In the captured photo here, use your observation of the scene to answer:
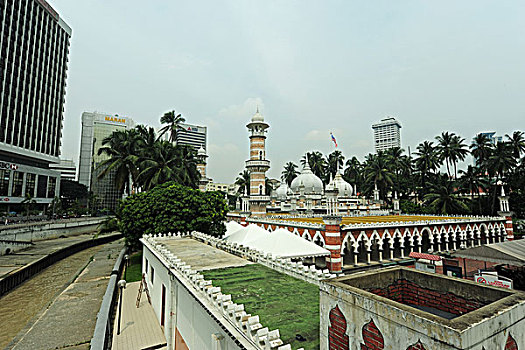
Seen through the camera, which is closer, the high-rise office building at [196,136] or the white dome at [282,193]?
the white dome at [282,193]

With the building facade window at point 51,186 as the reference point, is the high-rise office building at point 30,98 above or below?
above

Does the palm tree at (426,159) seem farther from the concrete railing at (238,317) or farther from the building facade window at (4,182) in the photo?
the building facade window at (4,182)

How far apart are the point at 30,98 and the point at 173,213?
58880mm

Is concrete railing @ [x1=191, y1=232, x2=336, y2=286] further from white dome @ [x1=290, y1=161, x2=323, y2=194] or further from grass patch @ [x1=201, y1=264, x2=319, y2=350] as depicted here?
white dome @ [x1=290, y1=161, x2=323, y2=194]

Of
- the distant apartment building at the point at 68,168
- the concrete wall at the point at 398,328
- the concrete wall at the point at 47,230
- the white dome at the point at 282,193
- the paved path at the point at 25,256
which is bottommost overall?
the paved path at the point at 25,256

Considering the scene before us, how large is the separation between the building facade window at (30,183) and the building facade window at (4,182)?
15.0ft

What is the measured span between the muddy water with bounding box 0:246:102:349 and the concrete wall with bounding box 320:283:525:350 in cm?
1680

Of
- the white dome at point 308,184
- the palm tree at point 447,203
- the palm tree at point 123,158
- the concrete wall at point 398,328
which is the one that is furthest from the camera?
the white dome at point 308,184

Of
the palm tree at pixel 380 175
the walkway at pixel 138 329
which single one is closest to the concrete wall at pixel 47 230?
the walkway at pixel 138 329

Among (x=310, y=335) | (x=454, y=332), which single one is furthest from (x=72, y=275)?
Answer: (x=454, y=332)

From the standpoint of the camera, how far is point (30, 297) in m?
19.9

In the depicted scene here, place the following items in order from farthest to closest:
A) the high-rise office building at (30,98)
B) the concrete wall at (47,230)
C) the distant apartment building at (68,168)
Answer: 1. the distant apartment building at (68,168)
2. the high-rise office building at (30,98)
3. the concrete wall at (47,230)

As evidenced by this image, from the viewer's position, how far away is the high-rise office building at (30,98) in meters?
53.4

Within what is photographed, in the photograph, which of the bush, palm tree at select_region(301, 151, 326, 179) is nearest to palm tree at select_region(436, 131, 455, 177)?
palm tree at select_region(301, 151, 326, 179)
